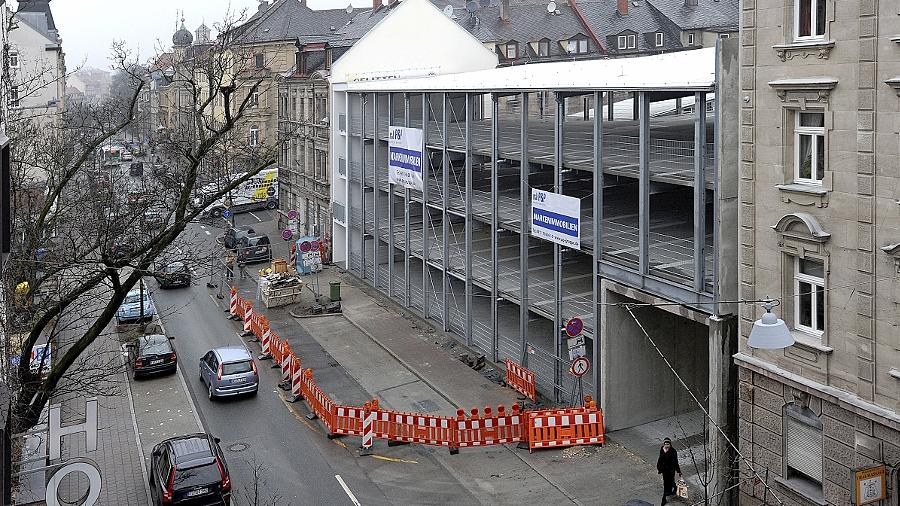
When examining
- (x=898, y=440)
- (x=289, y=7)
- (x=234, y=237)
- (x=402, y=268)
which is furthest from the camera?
(x=289, y=7)

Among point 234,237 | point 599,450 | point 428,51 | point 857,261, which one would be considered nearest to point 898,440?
point 857,261

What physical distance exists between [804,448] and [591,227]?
31.6ft

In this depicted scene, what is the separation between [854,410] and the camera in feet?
51.1

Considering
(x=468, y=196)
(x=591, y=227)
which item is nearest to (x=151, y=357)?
(x=468, y=196)

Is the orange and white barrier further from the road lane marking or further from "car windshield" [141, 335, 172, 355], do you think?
"car windshield" [141, 335, 172, 355]

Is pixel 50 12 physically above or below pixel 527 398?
above

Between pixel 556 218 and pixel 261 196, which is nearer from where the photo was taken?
pixel 556 218

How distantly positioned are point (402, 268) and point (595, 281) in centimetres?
1827

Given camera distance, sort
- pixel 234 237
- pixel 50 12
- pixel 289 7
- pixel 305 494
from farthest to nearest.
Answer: pixel 50 12 < pixel 289 7 < pixel 234 237 < pixel 305 494

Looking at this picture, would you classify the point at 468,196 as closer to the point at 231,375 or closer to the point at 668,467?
the point at 231,375

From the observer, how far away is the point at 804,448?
17031 millimetres

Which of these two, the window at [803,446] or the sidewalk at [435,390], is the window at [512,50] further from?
the window at [803,446]

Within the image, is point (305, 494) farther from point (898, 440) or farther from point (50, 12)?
point (50, 12)

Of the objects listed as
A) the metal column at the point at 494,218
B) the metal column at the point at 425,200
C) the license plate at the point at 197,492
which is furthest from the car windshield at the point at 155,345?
the license plate at the point at 197,492
